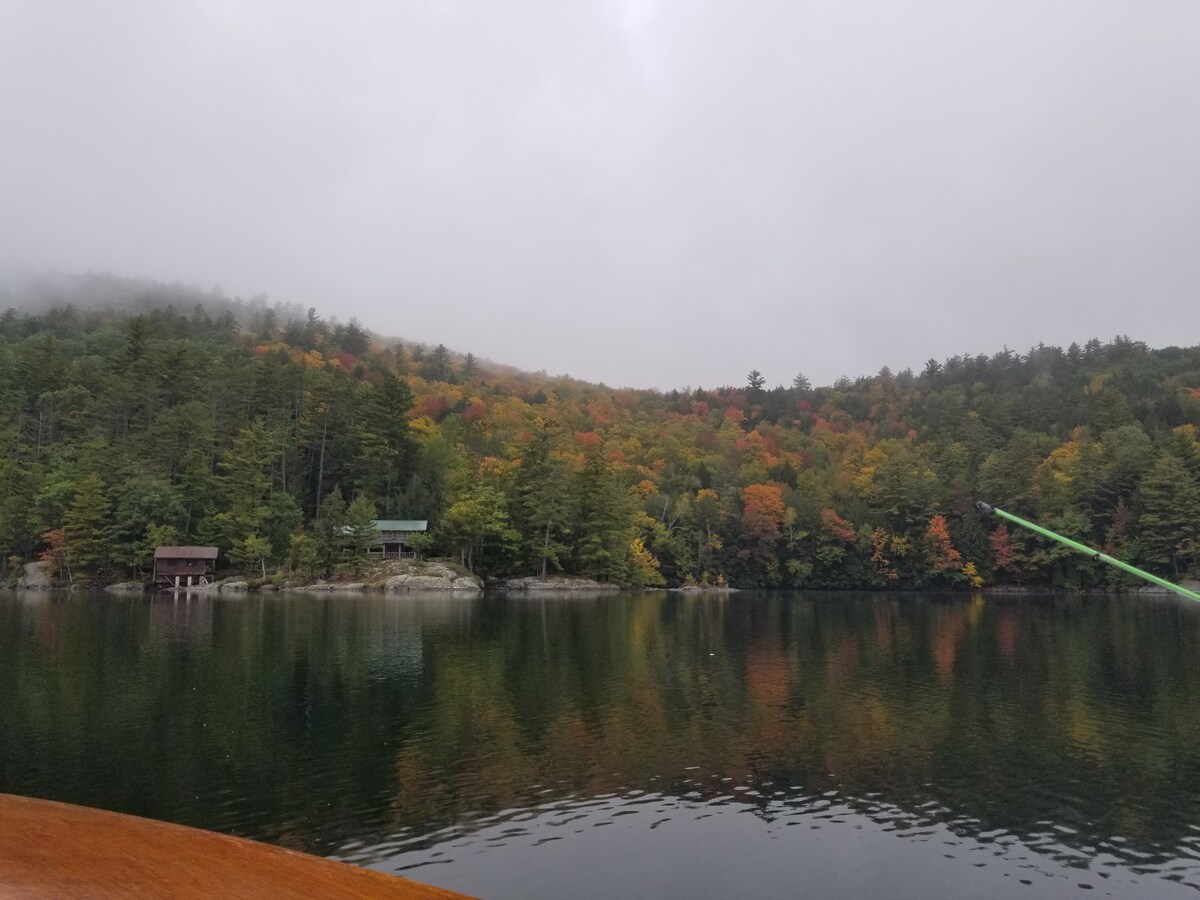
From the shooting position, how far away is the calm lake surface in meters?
11.9

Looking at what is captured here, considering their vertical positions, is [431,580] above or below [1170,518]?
below

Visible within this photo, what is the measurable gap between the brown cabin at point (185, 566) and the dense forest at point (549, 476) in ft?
6.88

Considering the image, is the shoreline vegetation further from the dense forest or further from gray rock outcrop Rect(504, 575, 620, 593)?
the dense forest

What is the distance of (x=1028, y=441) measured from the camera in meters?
90.6

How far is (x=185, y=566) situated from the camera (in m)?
62.6

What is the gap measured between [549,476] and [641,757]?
58.5 m

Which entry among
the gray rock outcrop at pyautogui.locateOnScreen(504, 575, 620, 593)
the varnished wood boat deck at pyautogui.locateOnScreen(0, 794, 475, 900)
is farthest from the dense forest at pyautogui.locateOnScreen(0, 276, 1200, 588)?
the varnished wood boat deck at pyautogui.locateOnScreen(0, 794, 475, 900)

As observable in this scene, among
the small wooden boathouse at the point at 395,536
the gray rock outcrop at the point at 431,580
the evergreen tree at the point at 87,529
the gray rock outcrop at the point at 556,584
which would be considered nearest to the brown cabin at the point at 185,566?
the evergreen tree at the point at 87,529

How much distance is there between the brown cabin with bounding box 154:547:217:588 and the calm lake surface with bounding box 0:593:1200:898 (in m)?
29.6

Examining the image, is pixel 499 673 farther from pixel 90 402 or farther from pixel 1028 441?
pixel 1028 441

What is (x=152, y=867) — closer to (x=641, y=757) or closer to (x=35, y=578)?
(x=641, y=757)

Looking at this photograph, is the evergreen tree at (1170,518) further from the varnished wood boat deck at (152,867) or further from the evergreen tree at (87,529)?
the evergreen tree at (87,529)

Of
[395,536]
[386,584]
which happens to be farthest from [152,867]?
[395,536]

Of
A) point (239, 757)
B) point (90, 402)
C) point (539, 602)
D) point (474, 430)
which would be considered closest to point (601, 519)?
point (539, 602)
